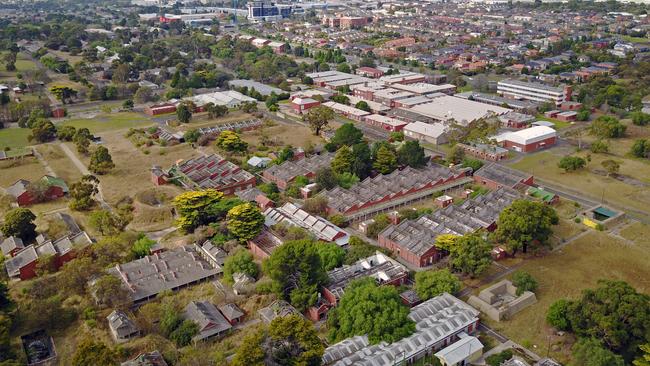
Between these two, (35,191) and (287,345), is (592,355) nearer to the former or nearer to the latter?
(287,345)

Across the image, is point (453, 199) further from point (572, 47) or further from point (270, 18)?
point (270, 18)

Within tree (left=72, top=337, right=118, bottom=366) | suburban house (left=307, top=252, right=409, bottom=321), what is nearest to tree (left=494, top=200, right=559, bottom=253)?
suburban house (left=307, top=252, right=409, bottom=321)

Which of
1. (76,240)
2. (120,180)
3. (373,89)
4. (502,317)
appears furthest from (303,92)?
(502,317)

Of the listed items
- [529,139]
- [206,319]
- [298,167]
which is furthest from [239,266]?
[529,139]

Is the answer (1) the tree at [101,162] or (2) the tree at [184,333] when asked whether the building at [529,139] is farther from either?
(2) the tree at [184,333]

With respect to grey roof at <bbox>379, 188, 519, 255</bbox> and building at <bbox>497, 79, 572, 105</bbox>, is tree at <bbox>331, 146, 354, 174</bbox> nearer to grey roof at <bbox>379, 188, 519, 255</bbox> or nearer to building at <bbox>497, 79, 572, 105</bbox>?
grey roof at <bbox>379, 188, 519, 255</bbox>

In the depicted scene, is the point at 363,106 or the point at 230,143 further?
the point at 363,106

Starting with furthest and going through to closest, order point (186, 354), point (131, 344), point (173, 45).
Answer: point (173, 45) < point (131, 344) < point (186, 354)
